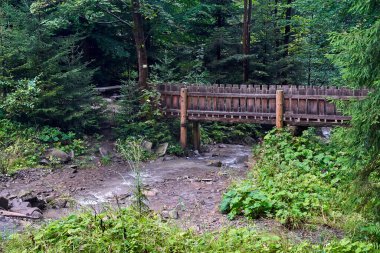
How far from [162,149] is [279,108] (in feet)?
13.2

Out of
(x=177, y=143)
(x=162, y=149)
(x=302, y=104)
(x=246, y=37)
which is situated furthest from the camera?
(x=246, y=37)

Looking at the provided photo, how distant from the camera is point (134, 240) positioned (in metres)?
5.03

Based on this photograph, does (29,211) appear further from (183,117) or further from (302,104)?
(302,104)

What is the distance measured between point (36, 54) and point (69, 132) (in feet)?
9.31

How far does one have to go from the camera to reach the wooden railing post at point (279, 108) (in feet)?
41.6

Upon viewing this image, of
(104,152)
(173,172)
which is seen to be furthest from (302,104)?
(104,152)

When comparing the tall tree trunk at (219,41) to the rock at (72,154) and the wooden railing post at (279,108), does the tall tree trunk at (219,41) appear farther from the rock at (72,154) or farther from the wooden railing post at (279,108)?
the rock at (72,154)

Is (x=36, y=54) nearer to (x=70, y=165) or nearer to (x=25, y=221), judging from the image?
(x=70, y=165)

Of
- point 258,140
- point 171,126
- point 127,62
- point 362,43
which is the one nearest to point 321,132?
point 258,140

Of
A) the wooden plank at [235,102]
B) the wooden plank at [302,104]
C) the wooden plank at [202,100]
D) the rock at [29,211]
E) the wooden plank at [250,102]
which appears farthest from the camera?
the wooden plank at [202,100]

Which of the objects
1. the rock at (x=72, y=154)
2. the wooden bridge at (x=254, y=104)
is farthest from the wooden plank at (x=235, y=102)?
the rock at (x=72, y=154)

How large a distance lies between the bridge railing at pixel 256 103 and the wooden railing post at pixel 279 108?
0.11m

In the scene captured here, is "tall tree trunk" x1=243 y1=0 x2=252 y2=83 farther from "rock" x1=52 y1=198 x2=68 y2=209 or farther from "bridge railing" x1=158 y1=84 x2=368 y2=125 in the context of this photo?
"rock" x1=52 y1=198 x2=68 y2=209

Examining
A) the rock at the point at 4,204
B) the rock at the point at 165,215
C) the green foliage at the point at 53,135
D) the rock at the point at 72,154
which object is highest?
the green foliage at the point at 53,135
